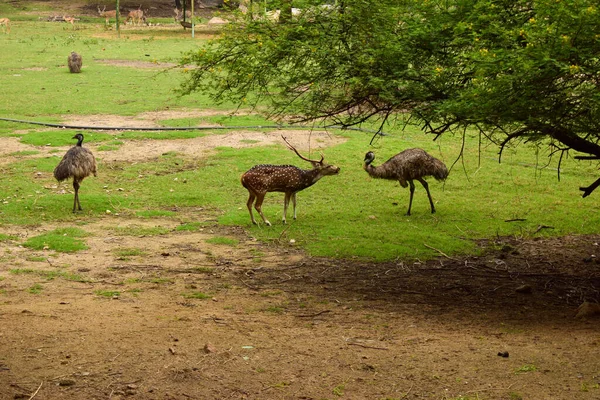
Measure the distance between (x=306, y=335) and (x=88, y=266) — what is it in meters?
3.30

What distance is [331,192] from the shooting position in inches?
543

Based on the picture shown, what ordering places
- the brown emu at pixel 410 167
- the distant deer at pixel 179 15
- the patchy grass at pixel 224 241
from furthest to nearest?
the distant deer at pixel 179 15, the brown emu at pixel 410 167, the patchy grass at pixel 224 241

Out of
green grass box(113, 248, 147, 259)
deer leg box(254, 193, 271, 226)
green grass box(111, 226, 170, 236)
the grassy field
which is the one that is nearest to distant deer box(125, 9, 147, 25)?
the grassy field

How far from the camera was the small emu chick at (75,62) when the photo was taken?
25.3 metres

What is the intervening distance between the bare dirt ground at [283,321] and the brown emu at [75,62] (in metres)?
14.8

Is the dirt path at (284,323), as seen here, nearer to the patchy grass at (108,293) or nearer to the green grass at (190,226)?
the patchy grass at (108,293)

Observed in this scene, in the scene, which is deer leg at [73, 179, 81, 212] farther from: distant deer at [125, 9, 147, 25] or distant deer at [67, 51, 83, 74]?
distant deer at [125, 9, 147, 25]

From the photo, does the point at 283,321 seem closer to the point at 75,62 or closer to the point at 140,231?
the point at 140,231

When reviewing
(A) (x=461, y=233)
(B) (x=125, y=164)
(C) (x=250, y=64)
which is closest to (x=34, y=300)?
(C) (x=250, y=64)

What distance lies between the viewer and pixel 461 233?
11641mm

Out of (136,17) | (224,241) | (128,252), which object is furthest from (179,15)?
(128,252)

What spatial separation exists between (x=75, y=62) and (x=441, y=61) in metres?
18.7

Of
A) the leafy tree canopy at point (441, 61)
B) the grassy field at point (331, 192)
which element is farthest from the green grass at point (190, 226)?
the leafy tree canopy at point (441, 61)

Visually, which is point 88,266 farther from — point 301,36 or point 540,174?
point 540,174
